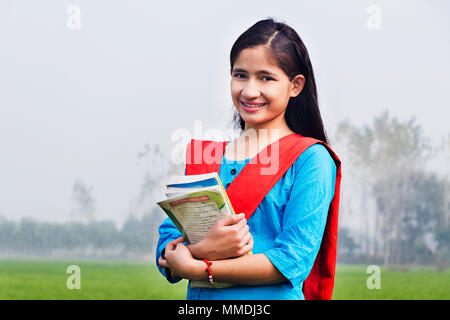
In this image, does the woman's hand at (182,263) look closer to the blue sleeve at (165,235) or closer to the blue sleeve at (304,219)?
the blue sleeve at (165,235)

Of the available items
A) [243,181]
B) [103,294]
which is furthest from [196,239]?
[103,294]

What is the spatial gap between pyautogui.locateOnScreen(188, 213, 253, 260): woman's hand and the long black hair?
1.76 feet

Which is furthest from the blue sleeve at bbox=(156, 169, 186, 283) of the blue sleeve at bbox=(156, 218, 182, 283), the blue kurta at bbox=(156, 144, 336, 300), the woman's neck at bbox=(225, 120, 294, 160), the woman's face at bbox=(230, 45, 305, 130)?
the woman's face at bbox=(230, 45, 305, 130)

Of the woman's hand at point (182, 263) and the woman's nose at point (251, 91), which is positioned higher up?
the woman's nose at point (251, 91)

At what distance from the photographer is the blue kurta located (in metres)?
1.71

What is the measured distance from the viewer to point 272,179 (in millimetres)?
1815

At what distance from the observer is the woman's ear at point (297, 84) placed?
1.95 metres

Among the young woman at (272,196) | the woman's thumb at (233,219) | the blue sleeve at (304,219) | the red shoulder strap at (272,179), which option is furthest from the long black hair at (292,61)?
the woman's thumb at (233,219)

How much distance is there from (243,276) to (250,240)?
12cm

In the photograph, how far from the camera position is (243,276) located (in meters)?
1.69

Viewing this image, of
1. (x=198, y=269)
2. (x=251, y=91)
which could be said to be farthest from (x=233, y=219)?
(x=251, y=91)

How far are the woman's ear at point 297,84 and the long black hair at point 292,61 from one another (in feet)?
0.06

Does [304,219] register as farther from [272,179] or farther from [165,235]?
[165,235]

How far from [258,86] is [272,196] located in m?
0.39
